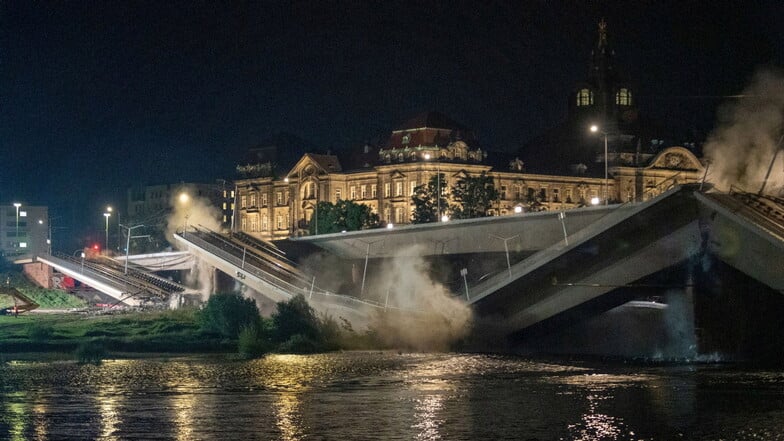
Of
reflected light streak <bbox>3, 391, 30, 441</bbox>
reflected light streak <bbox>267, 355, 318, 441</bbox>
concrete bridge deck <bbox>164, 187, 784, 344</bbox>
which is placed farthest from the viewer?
concrete bridge deck <bbox>164, 187, 784, 344</bbox>

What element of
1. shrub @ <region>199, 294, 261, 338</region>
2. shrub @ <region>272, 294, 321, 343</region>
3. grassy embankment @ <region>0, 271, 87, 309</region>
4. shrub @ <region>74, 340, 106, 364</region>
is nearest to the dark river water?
shrub @ <region>74, 340, 106, 364</region>

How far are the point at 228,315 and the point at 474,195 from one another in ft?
338

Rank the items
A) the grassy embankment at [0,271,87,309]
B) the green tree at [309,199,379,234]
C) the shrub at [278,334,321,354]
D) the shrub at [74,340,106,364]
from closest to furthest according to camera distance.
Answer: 1. the shrub at [74,340,106,364]
2. the shrub at [278,334,321,354]
3. the grassy embankment at [0,271,87,309]
4. the green tree at [309,199,379,234]

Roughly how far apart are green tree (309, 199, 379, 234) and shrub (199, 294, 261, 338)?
311 ft

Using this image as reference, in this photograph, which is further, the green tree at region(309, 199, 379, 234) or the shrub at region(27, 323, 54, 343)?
the green tree at region(309, 199, 379, 234)

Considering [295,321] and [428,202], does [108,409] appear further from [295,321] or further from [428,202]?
[428,202]

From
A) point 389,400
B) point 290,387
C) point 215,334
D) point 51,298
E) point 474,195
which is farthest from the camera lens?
point 474,195

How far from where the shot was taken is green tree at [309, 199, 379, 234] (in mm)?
186125

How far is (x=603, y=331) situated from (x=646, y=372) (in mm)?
24815

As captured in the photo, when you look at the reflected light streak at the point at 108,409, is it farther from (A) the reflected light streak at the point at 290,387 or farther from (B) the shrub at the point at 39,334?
(B) the shrub at the point at 39,334

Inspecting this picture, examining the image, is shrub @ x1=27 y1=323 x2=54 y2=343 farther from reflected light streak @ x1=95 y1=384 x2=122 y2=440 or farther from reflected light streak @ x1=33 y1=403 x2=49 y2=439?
reflected light streak @ x1=33 y1=403 x2=49 y2=439

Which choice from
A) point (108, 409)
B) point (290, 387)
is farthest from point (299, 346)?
point (108, 409)

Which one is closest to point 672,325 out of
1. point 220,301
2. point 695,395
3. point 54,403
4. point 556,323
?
point 556,323

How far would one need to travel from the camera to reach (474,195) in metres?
187
